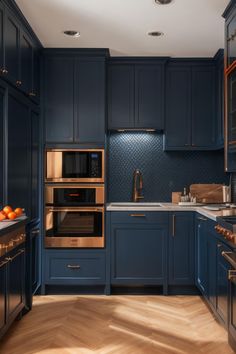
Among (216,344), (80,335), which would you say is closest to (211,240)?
(216,344)

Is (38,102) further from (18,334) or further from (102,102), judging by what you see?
(18,334)

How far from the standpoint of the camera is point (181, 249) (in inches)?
174

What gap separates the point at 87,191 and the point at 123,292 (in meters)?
1.13

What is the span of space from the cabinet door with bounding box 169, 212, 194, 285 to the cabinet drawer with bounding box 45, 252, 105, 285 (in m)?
0.73

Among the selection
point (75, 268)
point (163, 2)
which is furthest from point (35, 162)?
point (163, 2)

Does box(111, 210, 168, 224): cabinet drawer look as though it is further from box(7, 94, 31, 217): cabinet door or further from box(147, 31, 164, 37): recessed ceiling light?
box(147, 31, 164, 37): recessed ceiling light

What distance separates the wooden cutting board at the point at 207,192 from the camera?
15.8 feet

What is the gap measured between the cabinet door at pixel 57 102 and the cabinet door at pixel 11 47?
0.97m

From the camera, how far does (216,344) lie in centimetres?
309

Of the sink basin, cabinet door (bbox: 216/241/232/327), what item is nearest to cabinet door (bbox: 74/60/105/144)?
the sink basin

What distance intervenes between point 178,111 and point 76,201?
4.96ft

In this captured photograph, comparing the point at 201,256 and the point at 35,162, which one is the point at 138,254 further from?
the point at 35,162

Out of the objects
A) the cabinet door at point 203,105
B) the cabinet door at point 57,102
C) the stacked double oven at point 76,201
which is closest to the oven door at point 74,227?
the stacked double oven at point 76,201

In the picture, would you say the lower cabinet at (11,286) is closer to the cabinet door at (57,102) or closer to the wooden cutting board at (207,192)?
the cabinet door at (57,102)
